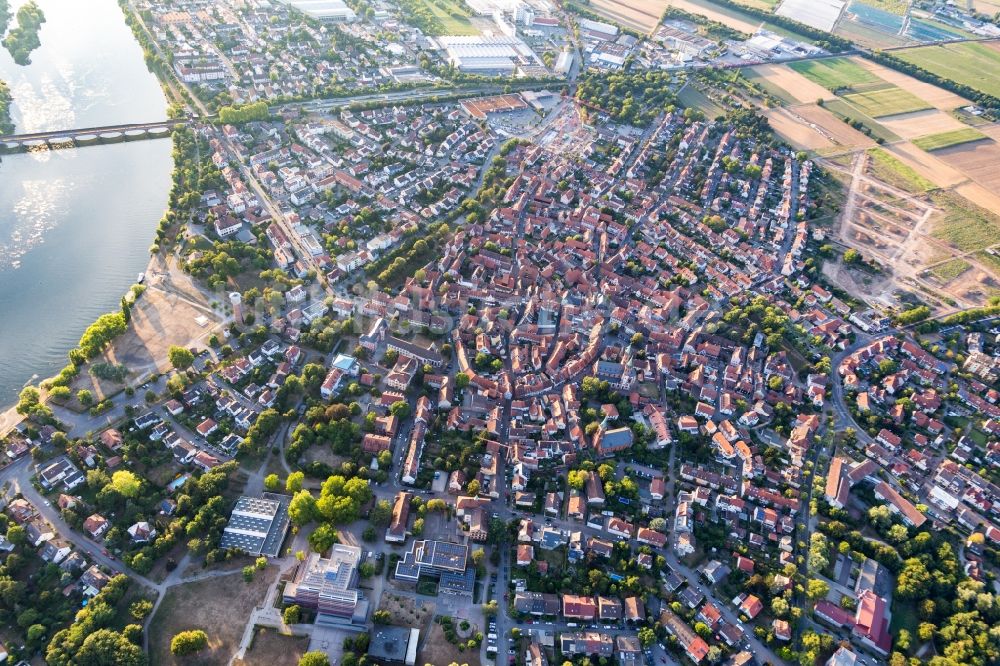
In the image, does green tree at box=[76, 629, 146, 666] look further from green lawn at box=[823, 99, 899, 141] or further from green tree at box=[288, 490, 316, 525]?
green lawn at box=[823, 99, 899, 141]

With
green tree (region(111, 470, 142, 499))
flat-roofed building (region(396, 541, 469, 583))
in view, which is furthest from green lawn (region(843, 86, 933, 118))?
green tree (region(111, 470, 142, 499))

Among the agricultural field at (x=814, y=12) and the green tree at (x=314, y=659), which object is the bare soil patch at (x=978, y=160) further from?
the green tree at (x=314, y=659)

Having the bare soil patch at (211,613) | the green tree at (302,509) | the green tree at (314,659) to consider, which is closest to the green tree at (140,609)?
the bare soil patch at (211,613)

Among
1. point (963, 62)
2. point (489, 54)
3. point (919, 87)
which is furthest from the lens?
point (963, 62)

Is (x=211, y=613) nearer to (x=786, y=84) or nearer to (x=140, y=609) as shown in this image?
(x=140, y=609)

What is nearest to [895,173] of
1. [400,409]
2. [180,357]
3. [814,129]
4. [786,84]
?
[814,129]

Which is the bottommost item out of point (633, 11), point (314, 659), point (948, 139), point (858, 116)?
point (314, 659)
